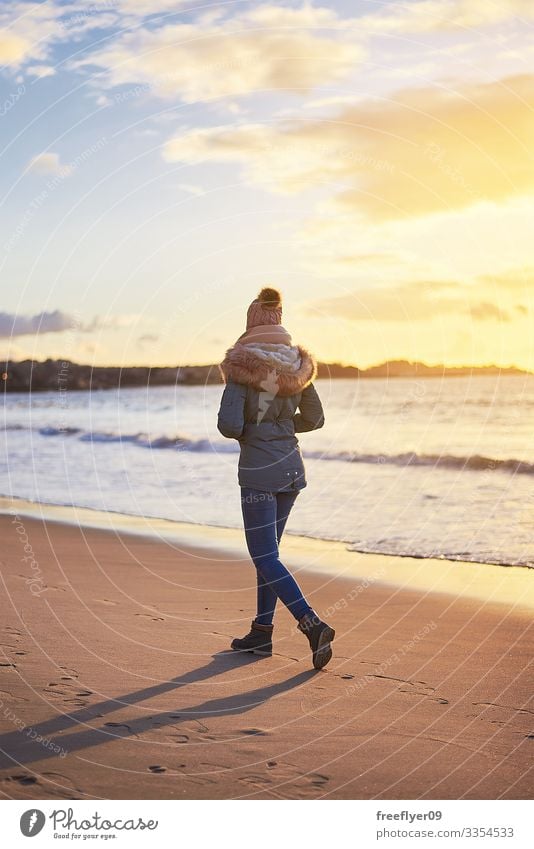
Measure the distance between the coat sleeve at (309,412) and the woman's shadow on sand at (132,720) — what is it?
1599 millimetres

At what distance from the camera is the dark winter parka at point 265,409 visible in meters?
6.04

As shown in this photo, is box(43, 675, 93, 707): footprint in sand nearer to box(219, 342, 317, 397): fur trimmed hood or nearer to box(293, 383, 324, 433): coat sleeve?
box(219, 342, 317, 397): fur trimmed hood

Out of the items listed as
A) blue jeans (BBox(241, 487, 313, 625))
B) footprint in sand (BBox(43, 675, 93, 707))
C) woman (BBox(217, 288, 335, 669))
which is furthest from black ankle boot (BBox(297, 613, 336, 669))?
footprint in sand (BBox(43, 675, 93, 707))

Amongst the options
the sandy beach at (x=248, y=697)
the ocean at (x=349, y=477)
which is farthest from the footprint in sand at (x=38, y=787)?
the ocean at (x=349, y=477)

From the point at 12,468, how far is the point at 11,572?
15.2 m

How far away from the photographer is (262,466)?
614cm

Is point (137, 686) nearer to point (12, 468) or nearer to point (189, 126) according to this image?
point (189, 126)

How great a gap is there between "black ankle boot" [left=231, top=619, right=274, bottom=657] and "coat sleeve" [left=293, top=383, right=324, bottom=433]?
1350 mm

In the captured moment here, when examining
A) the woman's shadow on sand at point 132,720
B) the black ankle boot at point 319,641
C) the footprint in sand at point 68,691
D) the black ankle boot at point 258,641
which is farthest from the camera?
the black ankle boot at point 258,641

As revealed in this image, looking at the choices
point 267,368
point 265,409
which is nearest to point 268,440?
point 265,409

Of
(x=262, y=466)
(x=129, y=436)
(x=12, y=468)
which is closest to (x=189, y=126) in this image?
(x=262, y=466)

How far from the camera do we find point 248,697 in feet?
17.4

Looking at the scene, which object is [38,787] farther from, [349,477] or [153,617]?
[349,477]

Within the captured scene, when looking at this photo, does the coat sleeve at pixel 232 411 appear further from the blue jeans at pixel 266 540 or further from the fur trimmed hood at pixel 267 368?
the blue jeans at pixel 266 540
